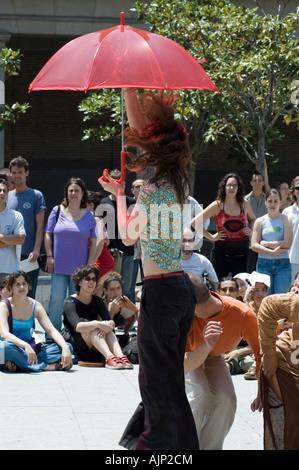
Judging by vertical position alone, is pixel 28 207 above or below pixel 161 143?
below

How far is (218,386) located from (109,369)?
11.9 feet

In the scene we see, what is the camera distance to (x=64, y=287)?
9914 millimetres

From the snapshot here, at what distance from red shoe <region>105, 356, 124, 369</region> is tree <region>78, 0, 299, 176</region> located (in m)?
7.46

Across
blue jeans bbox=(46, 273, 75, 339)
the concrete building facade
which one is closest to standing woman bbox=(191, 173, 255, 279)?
blue jeans bbox=(46, 273, 75, 339)

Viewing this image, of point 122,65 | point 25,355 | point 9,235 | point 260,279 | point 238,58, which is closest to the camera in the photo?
point 122,65

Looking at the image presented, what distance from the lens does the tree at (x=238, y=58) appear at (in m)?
15.2

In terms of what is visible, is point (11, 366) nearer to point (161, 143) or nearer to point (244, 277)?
point (244, 277)

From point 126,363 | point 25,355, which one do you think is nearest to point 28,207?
point 25,355

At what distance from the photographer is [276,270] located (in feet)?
33.4

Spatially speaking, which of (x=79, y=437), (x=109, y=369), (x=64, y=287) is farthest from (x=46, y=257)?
(x=79, y=437)

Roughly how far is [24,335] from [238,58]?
8.52m

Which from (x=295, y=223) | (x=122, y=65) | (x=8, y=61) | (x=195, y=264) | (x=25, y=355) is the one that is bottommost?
(x=25, y=355)

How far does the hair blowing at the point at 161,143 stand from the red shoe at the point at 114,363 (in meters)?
4.29

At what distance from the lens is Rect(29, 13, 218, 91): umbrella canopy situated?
18.0 feet
